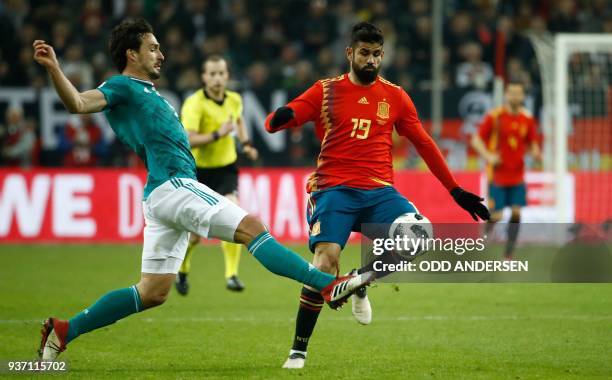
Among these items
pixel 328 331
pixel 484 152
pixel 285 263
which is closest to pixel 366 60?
pixel 285 263

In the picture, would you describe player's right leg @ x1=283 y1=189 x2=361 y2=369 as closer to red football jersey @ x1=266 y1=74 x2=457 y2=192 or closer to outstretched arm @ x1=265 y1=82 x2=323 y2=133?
red football jersey @ x1=266 y1=74 x2=457 y2=192

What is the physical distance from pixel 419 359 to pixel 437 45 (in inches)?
468

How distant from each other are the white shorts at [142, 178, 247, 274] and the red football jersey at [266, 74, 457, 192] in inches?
40.7

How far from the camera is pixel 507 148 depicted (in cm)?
1559

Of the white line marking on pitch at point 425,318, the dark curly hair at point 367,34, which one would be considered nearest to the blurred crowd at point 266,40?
the white line marking on pitch at point 425,318

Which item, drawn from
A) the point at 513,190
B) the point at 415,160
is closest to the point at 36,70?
the point at 415,160

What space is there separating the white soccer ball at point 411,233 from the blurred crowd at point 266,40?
11.8m

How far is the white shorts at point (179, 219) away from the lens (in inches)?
270

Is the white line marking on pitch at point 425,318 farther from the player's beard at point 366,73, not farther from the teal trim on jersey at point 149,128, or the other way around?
the teal trim on jersey at point 149,128

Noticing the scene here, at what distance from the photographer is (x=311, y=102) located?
25.2 ft

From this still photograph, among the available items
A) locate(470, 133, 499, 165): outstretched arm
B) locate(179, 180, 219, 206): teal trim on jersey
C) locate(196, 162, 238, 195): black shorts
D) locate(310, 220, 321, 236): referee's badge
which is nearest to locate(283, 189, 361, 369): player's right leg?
locate(310, 220, 321, 236): referee's badge

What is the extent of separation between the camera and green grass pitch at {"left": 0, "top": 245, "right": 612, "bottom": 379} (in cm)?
746

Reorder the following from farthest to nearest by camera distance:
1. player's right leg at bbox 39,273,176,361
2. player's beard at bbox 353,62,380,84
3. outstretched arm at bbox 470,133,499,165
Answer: outstretched arm at bbox 470,133,499,165 → player's beard at bbox 353,62,380,84 → player's right leg at bbox 39,273,176,361

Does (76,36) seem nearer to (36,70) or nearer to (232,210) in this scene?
A: (36,70)
